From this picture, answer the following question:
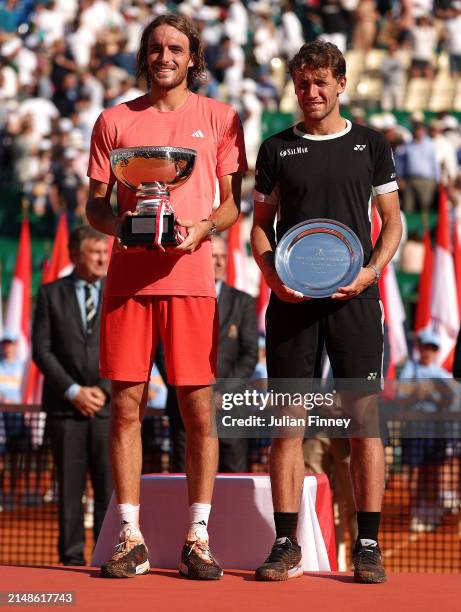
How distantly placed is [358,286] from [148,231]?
34.9 inches

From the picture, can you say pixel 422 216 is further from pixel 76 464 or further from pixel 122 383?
pixel 122 383

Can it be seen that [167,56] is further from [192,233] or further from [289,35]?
[289,35]

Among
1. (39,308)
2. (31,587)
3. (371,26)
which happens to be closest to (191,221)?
(31,587)

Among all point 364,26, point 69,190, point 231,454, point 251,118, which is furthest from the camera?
point 364,26

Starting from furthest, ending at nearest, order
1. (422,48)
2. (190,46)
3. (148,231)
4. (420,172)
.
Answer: (422,48), (420,172), (190,46), (148,231)

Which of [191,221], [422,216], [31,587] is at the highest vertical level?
[422,216]

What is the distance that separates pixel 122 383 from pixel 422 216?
1447 cm

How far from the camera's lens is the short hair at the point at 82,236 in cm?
884

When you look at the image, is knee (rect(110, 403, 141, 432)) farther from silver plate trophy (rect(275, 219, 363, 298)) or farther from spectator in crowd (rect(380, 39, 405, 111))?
spectator in crowd (rect(380, 39, 405, 111))

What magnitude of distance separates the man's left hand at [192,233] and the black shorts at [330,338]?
0.44 meters

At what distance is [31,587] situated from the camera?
5484 mm

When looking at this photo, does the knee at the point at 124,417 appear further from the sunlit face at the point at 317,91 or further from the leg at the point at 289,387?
the sunlit face at the point at 317,91

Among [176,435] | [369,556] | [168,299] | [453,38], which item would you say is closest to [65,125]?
[453,38]

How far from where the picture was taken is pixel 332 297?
5.67m
